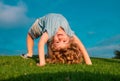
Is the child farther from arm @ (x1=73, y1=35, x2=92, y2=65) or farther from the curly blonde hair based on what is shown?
the curly blonde hair

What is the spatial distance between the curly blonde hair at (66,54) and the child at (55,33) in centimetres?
15

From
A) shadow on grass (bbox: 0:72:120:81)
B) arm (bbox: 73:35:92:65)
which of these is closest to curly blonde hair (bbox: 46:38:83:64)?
arm (bbox: 73:35:92:65)

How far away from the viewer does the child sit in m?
14.2

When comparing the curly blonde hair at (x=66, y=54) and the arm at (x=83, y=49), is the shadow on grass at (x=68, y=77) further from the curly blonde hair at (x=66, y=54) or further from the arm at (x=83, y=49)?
the arm at (x=83, y=49)

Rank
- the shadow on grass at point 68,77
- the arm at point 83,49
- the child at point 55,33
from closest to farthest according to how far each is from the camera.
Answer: the shadow on grass at point 68,77 → the child at point 55,33 → the arm at point 83,49

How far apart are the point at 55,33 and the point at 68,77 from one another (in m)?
4.75

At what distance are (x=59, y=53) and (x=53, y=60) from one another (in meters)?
0.45

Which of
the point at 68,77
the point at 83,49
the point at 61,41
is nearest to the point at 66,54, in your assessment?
the point at 61,41

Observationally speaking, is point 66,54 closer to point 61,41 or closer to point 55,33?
point 61,41

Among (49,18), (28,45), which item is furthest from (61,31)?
(28,45)

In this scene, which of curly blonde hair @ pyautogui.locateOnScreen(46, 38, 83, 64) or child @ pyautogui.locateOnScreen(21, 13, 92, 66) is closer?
child @ pyautogui.locateOnScreen(21, 13, 92, 66)

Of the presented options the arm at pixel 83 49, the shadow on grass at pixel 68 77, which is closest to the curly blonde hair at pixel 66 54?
the arm at pixel 83 49

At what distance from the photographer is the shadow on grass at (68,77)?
1000cm

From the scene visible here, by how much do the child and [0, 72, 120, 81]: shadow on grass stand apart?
3314mm
